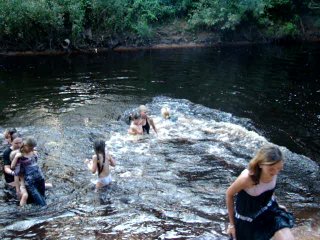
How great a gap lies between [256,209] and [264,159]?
782 millimetres

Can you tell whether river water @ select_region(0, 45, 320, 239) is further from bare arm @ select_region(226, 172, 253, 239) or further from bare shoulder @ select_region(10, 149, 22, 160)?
bare arm @ select_region(226, 172, 253, 239)

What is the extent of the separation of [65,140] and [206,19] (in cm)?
2381

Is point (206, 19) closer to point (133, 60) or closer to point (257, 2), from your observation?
point (257, 2)

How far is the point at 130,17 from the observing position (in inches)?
1387

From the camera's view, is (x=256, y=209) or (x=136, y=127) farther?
(x=136, y=127)

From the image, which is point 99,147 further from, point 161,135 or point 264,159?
point 264,159

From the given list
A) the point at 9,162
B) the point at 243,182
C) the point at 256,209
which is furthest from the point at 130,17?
the point at 243,182

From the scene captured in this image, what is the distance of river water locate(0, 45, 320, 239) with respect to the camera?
8.36 m

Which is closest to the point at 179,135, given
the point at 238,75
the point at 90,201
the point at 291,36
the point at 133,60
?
the point at 90,201

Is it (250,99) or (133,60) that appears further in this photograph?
(133,60)

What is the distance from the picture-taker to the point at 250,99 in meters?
19.0

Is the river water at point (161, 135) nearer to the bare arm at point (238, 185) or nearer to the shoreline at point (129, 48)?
the shoreline at point (129, 48)

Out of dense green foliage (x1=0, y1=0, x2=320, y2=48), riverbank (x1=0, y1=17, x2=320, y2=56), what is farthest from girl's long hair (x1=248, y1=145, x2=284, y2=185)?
riverbank (x1=0, y1=17, x2=320, y2=56)

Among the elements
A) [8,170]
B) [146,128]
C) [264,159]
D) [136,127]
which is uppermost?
[264,159]
